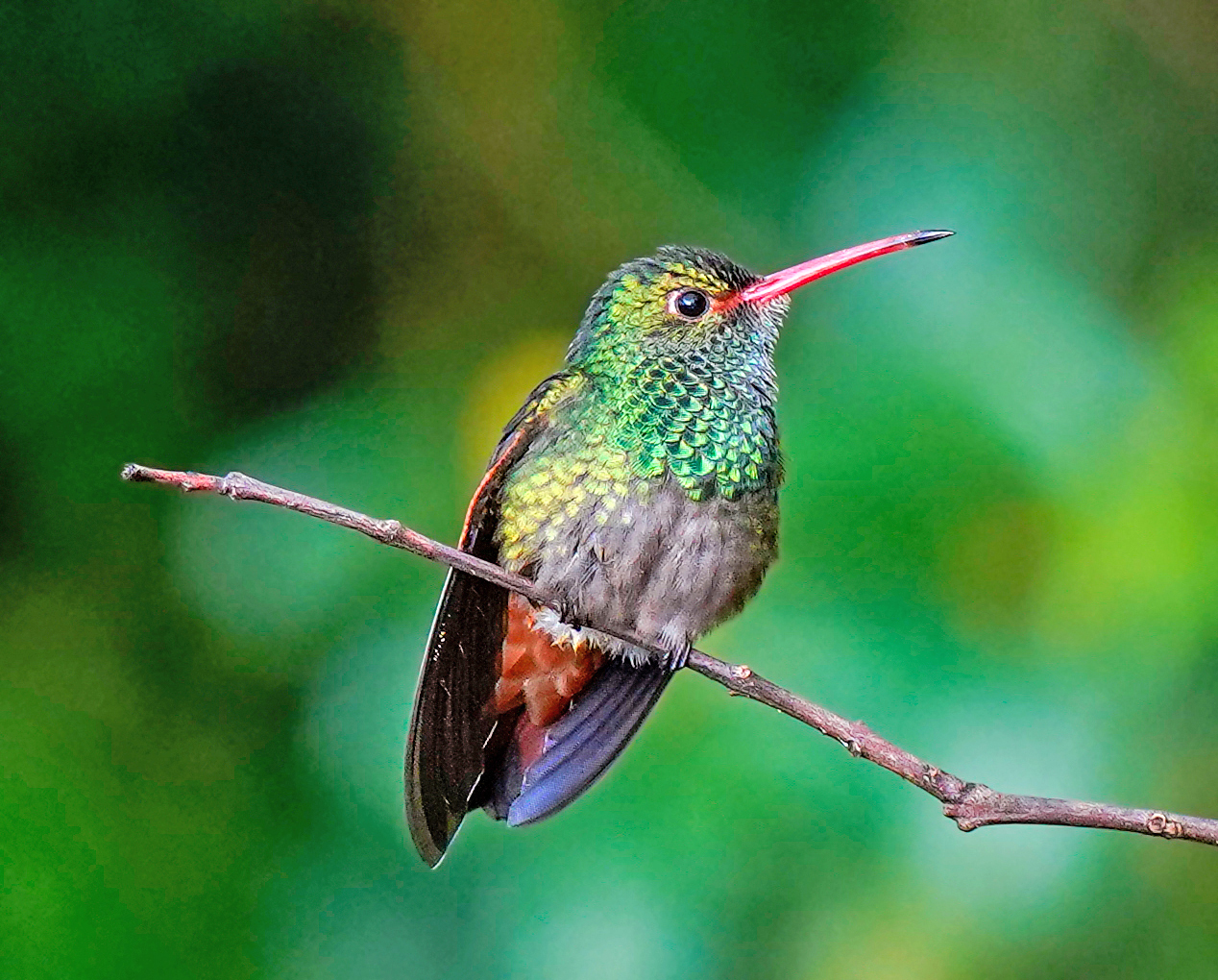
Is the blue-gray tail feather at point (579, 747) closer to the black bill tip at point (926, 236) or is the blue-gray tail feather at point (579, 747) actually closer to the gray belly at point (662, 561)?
the gray belly at point (662, 561)

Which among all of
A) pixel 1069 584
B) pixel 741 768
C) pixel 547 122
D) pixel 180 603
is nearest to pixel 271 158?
pixel 547 122

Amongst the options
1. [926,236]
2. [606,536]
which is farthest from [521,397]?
[926,236]

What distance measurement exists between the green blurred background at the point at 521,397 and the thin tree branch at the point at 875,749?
56 cm

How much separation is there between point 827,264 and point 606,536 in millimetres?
316

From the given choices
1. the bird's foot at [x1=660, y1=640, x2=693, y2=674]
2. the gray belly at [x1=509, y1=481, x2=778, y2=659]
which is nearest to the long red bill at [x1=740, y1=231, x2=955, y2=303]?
the gray belly at [x1=509, y1=481, x2=778, y2=659]

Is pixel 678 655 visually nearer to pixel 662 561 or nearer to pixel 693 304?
pixel 662 561

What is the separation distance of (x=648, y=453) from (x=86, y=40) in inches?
42.0

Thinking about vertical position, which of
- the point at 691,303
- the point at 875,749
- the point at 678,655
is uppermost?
the point at 691,303

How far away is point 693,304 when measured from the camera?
1411 mm

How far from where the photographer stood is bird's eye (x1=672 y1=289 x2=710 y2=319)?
4.62 feet

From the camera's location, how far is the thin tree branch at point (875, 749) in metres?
0.86

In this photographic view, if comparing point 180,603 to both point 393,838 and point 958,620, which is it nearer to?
point 393,838

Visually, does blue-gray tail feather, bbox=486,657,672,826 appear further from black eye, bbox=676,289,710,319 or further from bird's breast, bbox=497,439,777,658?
black eye, bbox=676,289,710,319

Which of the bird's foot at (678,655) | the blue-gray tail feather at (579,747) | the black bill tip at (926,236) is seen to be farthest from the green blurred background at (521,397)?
the black bill tip at (926,236)
